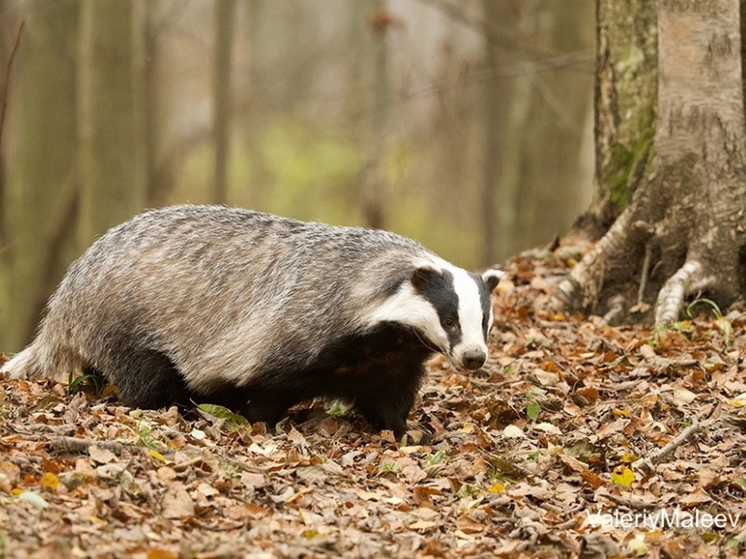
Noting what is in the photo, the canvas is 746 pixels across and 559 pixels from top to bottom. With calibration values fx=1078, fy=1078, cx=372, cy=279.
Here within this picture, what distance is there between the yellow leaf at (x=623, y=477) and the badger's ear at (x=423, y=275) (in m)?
1.62

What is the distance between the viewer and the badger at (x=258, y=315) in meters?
6.92

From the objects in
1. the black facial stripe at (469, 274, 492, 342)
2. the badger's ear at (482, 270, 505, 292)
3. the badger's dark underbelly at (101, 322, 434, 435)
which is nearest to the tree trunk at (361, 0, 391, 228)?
the badger's dark underbelly at (101, 322, 434, 435)

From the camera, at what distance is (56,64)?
51.1 feet

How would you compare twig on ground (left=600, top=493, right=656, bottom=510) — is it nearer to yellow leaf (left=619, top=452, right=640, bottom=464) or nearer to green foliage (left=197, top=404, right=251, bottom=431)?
yellow leaf (left=619, top=452, right=640, bottom=464)

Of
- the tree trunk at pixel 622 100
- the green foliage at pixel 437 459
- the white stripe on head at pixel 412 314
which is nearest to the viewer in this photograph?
the green foliage at pixel 437 459

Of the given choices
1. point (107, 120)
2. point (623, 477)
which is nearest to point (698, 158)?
point (623, 477)

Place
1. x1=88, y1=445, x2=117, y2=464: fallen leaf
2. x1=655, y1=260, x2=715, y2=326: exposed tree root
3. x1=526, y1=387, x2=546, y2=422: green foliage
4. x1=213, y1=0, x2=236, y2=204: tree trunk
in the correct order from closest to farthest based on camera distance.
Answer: x1=88, y1=445, x2=117, y2=464: fallen leaf, x1=526, y1=387, x2=546, y2=422: green foliage, x1=655, y1=260, x2=715, y2=326: exposed tree root, x1=213, y1=0, x2=236, y2=204: tree trunk

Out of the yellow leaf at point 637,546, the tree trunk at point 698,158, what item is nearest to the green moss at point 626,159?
the tree trunk at point 698,158

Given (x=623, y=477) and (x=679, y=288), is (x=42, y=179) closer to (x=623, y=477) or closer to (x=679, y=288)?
(x=679, y=288)

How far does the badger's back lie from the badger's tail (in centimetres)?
1

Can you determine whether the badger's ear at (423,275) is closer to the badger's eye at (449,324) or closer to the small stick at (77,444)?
the badger's eye at (449,324)

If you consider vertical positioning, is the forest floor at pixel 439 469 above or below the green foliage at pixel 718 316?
below

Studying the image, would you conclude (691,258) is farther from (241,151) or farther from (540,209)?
(241,151)

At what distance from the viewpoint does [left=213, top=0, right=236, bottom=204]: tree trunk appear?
1927 centimetres
